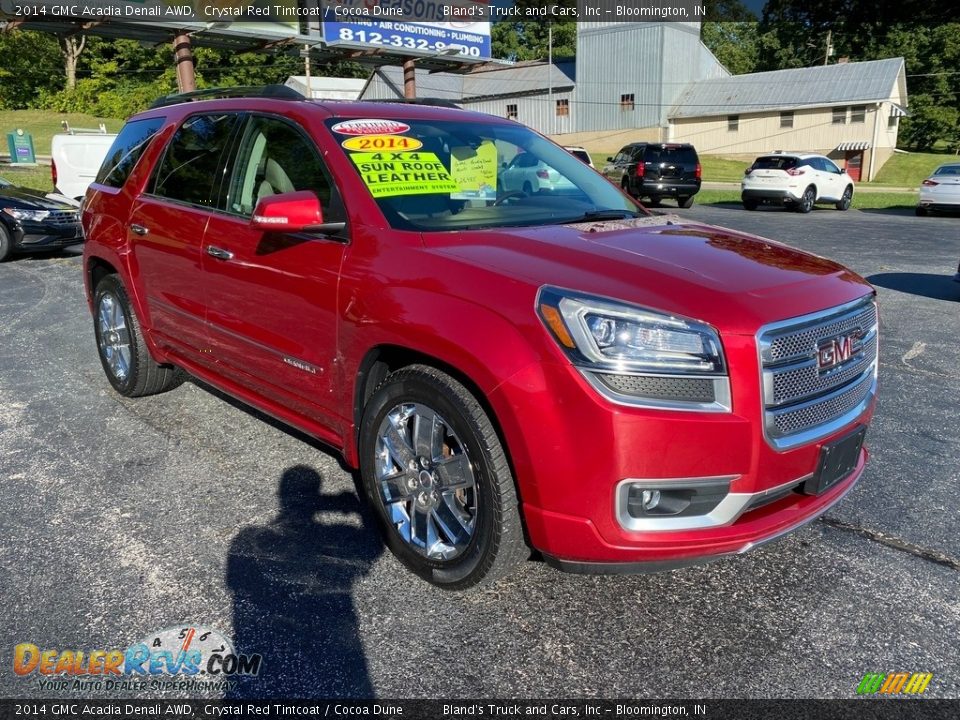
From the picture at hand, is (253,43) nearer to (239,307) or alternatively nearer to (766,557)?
(239,307)

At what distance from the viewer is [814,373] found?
8.75ft

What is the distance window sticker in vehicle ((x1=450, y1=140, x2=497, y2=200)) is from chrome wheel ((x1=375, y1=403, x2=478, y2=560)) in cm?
108

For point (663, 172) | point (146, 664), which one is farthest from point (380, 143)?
point (663, 172)

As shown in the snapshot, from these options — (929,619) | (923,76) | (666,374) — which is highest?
(923,76)

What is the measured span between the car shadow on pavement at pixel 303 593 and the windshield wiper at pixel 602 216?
64.1 inches

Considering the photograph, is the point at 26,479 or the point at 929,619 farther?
the point at 26,479

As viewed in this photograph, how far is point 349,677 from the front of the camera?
251 cm

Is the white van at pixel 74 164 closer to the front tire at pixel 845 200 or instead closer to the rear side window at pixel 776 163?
the rear side window at pixel 776 163

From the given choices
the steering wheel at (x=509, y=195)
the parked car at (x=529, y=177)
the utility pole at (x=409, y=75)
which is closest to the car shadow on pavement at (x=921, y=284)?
the parked car at (x=529, y=177)

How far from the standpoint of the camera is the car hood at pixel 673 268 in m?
2.51

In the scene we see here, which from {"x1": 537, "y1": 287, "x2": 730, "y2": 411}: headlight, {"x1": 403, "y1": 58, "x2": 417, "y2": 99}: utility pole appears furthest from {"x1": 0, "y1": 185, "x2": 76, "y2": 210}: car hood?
{"x1": 403, "y1": 58, "x2": 417, "y2": 99}: utility pole

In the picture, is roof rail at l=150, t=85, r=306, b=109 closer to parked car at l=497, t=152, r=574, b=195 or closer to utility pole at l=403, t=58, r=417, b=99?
parked car at l=497, t=152, r=574, b=195

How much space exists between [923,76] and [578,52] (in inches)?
1099

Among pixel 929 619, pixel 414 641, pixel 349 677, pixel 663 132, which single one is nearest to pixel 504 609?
pixel 414 641
